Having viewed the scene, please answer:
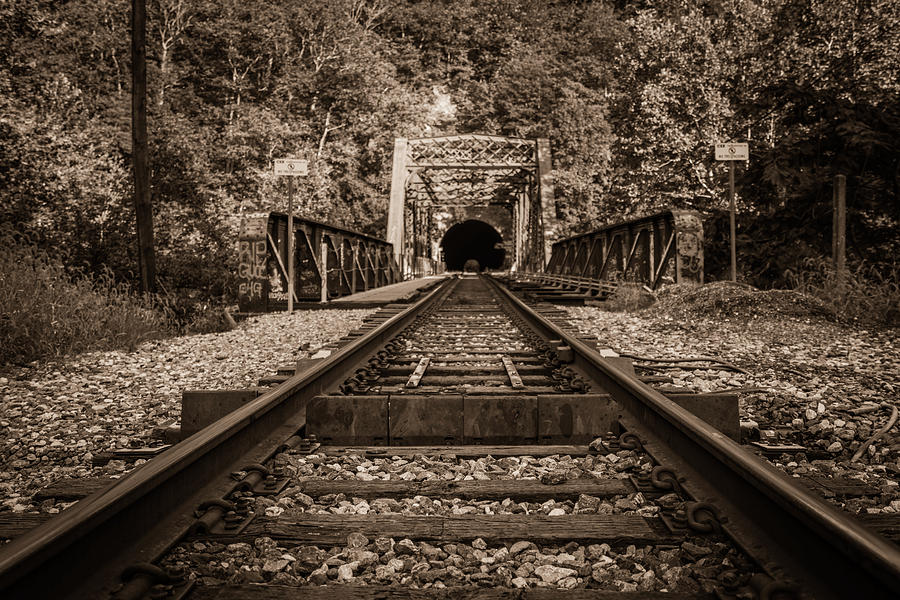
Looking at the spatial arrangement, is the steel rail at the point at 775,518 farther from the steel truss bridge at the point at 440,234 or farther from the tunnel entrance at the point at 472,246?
the tunnel entrance at the point at 472,246

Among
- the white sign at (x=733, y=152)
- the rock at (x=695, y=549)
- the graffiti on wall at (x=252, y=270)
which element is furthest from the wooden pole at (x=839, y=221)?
the graffiti on wall at (x=252, y=270)

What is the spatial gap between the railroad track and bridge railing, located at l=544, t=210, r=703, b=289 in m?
6.03

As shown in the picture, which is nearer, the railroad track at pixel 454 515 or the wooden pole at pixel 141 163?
the railroad track at pixel 454 515

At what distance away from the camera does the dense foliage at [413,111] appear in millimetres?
8781

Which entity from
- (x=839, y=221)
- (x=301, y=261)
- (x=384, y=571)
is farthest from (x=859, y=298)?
(x=301, y=261)

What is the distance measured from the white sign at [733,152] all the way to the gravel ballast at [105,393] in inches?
204

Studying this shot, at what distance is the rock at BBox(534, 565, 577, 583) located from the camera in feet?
4.87

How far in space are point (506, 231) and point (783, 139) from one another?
35559mm

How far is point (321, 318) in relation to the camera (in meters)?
8.60

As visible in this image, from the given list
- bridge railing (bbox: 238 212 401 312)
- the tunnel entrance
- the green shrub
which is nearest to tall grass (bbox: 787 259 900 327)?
the green shrub

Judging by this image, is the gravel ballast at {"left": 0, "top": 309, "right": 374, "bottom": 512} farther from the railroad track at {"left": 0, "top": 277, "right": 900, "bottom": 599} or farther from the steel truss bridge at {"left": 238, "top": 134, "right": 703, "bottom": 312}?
the steel truss bridge at {"left": 238, "top": 134, "right": 703, "bottom": 312}

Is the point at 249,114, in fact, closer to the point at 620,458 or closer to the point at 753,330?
the point at 753,330

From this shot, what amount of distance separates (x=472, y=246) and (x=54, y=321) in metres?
50.5

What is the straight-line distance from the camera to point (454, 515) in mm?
1821
